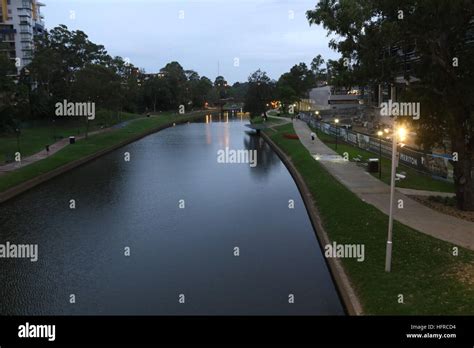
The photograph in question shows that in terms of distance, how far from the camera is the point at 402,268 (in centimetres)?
1573

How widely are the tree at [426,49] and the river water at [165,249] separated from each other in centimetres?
876

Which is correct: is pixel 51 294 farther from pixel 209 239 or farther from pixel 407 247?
pixel 407 247

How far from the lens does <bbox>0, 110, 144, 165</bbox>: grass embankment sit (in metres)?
49.6

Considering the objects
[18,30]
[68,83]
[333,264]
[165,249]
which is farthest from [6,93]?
[18,30]

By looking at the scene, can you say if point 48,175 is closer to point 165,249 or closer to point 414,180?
point 165,249

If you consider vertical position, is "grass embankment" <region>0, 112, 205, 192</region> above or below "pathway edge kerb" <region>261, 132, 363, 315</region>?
above

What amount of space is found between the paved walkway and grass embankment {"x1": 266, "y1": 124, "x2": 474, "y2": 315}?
2.19ft

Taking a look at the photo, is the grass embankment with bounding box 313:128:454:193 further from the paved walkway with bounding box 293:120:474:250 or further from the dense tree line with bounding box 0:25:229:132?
the dense tree line with bounding box 0:25:229:132

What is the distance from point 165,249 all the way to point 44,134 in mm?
55422

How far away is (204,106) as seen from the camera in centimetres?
18612
